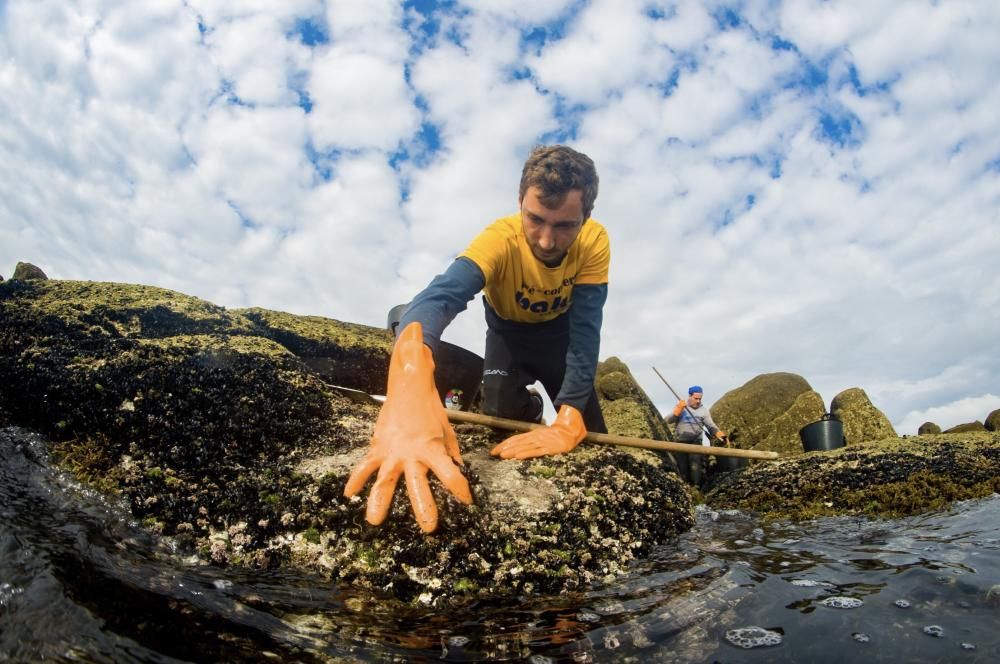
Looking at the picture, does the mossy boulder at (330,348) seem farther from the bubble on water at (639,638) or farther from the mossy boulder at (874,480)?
the mossy boulder at (874,480)

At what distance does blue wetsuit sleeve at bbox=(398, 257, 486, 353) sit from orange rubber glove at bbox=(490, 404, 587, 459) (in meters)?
0.73

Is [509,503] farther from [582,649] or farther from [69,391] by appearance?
[69,391]

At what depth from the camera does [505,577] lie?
2.26 metres

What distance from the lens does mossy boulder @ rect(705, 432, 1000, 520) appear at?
16.9 ft

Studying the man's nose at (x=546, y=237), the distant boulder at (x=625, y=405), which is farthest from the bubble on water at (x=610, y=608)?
the distant boulder at (x=625, y=405)

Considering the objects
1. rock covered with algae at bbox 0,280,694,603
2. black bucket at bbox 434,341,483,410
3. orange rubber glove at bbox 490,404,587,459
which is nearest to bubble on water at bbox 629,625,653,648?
rock covered with algae at bbox 0,280,694,603

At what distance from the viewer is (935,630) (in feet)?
6.18

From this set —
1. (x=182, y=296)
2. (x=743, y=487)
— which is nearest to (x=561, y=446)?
(x=182, y=296)

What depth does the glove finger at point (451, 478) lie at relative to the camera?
2385 millimetres

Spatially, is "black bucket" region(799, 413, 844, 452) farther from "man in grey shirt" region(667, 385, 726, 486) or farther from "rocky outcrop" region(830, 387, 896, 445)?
"rocky outcrop" region(830, 387, 896, 445)

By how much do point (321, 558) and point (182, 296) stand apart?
3107mm

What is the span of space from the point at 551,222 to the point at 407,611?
2667 mm

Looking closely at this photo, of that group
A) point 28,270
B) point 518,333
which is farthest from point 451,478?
point 28,270

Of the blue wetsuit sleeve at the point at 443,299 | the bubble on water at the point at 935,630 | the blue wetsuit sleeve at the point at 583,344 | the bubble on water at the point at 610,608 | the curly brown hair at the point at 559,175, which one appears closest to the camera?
the bubble on water at the point at 935,630
